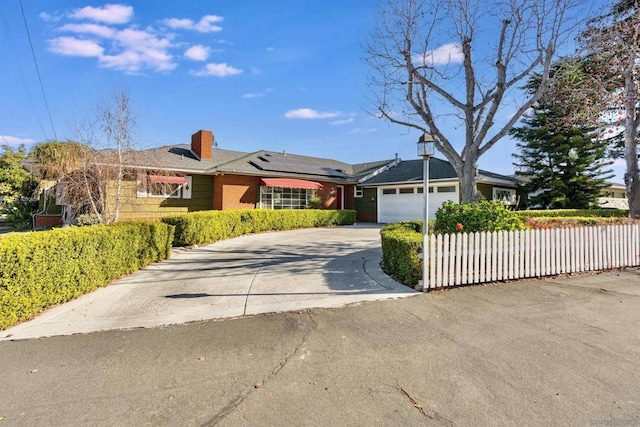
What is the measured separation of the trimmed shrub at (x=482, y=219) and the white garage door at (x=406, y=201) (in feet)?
36.7

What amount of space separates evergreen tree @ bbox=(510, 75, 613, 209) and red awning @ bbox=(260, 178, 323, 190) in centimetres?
1327

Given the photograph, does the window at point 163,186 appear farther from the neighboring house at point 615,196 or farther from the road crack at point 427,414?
the neighboring house at point 615,196

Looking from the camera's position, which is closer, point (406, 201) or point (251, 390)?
point (251, 390)

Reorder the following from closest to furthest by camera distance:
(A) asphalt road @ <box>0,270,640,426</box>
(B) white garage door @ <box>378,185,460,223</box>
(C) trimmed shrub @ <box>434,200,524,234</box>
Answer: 1. (A) asphalt road @ <box>0,270,640,426</box>
2. (C) trimmed shrub @ <box>434,200,524,234</box>
3. (B) white garage door @ <box>378,185,460,223</box>

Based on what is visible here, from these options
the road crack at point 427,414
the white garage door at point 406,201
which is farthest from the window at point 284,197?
the road crack at point 427,414

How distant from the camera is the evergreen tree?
19422 mm

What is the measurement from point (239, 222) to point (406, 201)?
1031cm

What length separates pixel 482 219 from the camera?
6.49m

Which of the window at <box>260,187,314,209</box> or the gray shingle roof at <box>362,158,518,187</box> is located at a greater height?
the gray shingle roof at <box>362,158,518,187</box>

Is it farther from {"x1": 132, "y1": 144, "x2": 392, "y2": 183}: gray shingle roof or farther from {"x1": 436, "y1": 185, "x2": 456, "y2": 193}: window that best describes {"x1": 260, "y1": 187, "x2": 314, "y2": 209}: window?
{"x1": 436, "y1": 185, "x2": 456, "y2": 193}: window

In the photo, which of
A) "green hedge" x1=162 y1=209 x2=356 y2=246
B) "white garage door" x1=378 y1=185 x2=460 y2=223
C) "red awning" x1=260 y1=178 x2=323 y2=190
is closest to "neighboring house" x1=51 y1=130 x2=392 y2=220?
"red awning" x1=260 y1=178 x2=323 y2=190

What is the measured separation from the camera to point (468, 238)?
19.0ft

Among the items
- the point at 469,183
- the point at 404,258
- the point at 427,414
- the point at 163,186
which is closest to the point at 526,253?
the point at 404,258

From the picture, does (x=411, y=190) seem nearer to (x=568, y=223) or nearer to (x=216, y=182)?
(x=216, y=182)
